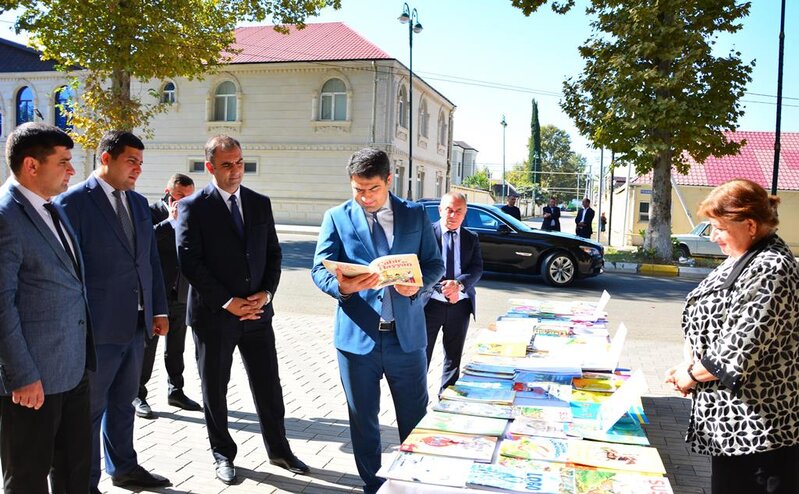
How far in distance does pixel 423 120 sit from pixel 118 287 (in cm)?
3492

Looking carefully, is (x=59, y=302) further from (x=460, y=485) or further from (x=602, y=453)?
(x=602, y=453)

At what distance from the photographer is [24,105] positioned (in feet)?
123

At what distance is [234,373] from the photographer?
22.2 ft

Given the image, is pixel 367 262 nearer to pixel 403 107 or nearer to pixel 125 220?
pixel 125 220

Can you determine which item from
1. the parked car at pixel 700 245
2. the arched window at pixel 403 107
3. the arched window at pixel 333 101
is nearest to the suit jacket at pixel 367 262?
the parked car at pixel 700 245

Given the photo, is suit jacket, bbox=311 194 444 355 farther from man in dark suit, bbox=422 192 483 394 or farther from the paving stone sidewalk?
man in dark suit, bbox=422 192 483 394

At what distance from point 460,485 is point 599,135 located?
17.4 meters

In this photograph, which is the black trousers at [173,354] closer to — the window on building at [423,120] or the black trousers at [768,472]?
the black trousers at [768,472]

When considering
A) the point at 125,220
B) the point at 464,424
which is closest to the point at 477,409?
the point at 464,424

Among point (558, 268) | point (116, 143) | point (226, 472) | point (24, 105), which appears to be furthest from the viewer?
point (24, 105)

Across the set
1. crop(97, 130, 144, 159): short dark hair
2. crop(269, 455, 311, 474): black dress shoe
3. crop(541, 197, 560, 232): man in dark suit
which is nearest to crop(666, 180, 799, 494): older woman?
crop(269, 455, 311, 474): black dress shoe

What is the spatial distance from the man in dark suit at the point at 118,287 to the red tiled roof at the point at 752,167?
2788 centimetres

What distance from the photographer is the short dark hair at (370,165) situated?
10.8 feet

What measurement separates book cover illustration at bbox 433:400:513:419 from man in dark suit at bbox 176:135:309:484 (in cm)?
151
